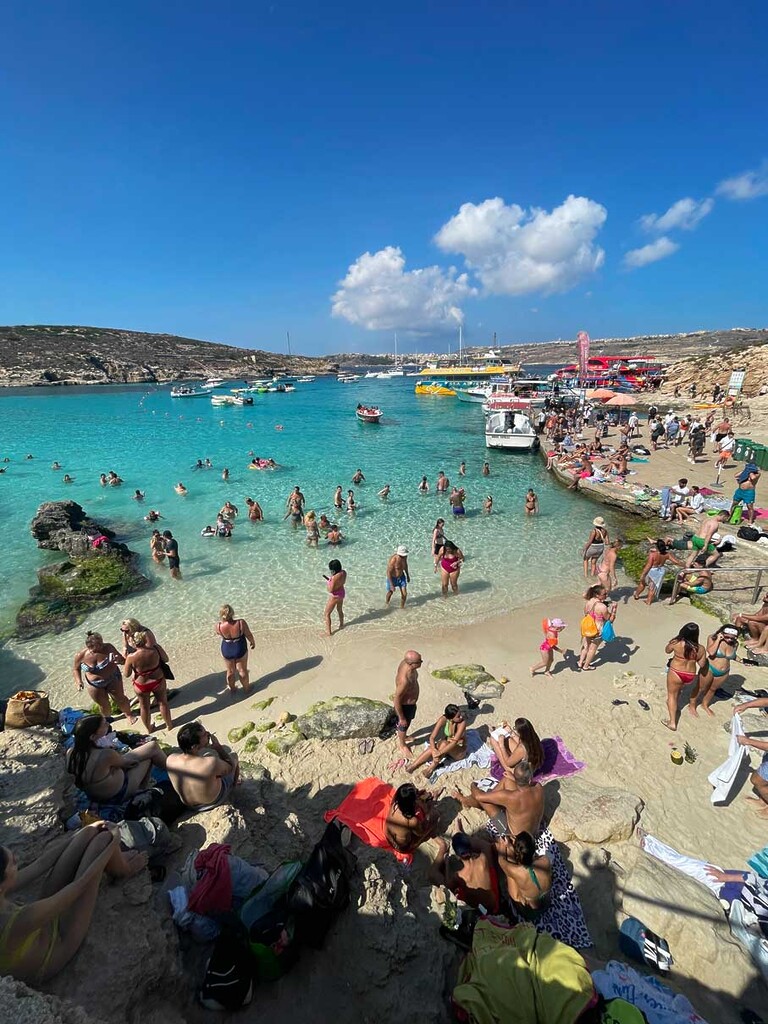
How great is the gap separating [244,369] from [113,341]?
1236 inches

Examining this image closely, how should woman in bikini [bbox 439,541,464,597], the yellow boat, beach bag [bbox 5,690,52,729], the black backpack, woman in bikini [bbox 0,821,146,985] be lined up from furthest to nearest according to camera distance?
the yellow boat → woman in bikini [bbox 439,541,464,597] → beach bag [bbox 5,690,52,729] → the black backpack → woman in bikini [bbox 0,821,146,985]

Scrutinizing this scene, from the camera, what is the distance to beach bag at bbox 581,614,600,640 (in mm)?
7191

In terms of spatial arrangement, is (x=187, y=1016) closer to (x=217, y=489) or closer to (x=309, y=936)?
(x=309, y=936)

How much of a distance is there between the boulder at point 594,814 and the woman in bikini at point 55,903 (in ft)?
12.6

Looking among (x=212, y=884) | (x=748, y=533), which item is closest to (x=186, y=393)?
(x=748, y=533)

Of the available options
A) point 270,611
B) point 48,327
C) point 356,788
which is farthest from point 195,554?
point 48,327

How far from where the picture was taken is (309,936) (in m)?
3.06

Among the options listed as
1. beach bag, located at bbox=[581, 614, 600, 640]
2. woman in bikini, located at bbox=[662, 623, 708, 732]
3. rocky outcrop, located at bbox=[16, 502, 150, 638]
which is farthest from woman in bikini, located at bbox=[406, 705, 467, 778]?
rocky outcrop, located at bbox=[16, 502, 150, 638]

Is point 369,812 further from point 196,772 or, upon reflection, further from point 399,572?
point 399,572

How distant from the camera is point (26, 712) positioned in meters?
5.27

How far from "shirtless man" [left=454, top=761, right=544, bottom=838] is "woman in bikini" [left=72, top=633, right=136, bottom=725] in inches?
215

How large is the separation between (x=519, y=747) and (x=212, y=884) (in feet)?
10.6

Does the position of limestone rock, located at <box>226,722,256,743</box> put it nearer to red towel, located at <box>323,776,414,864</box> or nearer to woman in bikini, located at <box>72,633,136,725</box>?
woman in bikini, located at <box>72,633,136,725</box>

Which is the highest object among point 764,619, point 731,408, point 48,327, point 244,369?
point 48,327
